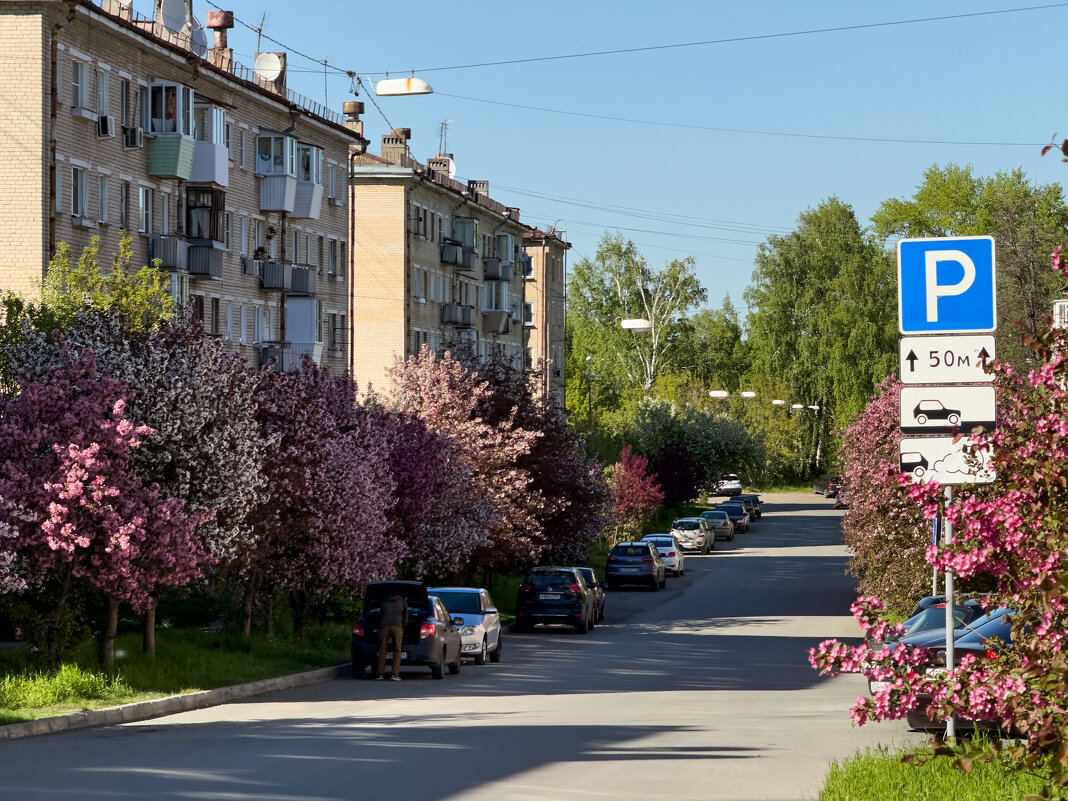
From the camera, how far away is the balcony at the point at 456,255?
7669cm

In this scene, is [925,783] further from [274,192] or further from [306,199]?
[306,199]

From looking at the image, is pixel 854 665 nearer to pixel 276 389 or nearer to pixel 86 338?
pixel 86 338

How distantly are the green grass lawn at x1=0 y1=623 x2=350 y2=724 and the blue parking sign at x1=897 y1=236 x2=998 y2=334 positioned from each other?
11387mm

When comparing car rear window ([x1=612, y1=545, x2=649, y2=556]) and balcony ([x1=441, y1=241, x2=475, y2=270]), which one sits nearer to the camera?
car rear window ([x1=612, y1=545, x2=649, y2=556])

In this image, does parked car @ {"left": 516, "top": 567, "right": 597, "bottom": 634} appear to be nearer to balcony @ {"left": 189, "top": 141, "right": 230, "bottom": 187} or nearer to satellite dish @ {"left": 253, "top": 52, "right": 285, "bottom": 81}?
balcony @ {"left": 189, "top": 141, "right": 230, "bottom": 187}

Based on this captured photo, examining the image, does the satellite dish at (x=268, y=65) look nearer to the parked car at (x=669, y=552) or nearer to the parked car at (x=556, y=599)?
the parked car at (x=669, y=552)

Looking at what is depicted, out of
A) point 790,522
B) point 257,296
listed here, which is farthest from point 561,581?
point 790,522

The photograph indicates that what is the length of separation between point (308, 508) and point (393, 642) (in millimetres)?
4138

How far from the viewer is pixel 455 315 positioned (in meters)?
77.0

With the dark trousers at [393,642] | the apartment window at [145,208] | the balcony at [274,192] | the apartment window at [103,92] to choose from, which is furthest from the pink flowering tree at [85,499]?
the balcony at [274,192]

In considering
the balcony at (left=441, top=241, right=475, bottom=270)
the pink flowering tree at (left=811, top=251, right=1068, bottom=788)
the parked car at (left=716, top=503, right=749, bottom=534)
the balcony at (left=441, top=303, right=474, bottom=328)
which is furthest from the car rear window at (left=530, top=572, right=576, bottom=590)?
the parked car at (left=716, top=503, right=749, bottom=534)

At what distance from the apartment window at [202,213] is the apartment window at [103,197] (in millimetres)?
5405

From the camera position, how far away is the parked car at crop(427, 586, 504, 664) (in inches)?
1147

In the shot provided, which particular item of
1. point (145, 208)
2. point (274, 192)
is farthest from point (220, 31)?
point (145, 208)
